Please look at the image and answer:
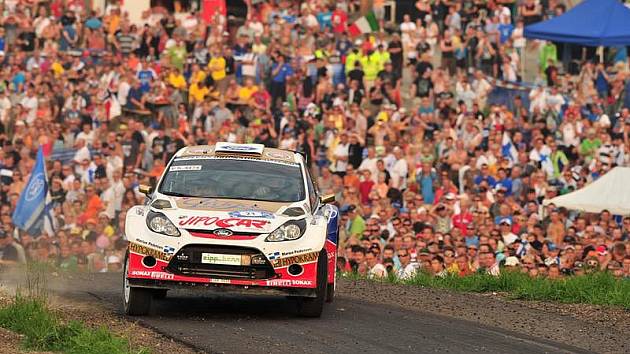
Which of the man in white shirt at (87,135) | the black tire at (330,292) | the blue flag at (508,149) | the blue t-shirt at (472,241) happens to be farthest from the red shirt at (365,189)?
the black tire at (330,292)

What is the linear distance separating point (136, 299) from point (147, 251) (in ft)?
1.63

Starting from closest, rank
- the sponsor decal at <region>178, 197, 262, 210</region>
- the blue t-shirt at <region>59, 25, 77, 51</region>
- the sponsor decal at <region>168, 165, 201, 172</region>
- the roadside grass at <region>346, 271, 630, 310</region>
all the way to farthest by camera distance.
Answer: the sponsor decal at <region>178, 197, 262, 210</region> < the sponsor decal at <region>168, 165, 201, 172</region> < the roadside grass at <region>346, 271, 630, 310</region> < the blue t-shirt at <region>59, 25, 77, 51</region>

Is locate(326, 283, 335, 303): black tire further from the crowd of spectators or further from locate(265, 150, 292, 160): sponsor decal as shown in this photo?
the crowd of spectators

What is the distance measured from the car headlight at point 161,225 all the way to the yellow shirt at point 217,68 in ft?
52.3

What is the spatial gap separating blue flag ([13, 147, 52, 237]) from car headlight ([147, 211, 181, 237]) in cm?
1119

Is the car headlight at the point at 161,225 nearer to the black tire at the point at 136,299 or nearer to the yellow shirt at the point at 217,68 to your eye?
the black tire at the point at 136,299

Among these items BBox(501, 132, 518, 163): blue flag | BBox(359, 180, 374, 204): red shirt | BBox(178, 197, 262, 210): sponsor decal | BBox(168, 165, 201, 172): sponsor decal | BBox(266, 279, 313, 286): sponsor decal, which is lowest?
BBox(359, 180, 374, 204): red shirt

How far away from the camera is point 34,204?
2316cm

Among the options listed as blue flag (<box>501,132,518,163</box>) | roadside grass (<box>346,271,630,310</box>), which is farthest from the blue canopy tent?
roadside grass (<box>346,271,630,310</box>)

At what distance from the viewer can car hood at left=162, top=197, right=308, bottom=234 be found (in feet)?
39.6

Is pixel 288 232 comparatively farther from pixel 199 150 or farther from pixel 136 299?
pixel 199 150

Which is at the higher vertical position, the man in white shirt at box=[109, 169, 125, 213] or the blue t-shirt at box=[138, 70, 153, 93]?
the blue t-shirt at box=[138, 70, 153, 93]

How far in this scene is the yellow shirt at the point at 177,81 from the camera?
27969mm

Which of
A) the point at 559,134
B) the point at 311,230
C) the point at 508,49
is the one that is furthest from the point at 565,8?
the point at 311,230
